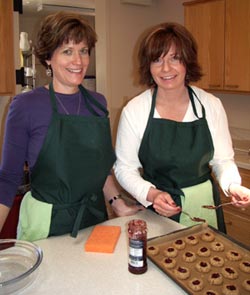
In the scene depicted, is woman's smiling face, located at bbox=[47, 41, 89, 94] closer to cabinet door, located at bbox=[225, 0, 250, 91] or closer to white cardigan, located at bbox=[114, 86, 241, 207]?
white cardigan, located at bbox=[114, 86, 241, 207]

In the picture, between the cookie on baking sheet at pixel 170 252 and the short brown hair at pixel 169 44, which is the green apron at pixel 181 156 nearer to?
A: the short brown hair at pixel 169 44

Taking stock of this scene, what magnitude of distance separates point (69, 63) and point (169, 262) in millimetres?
736

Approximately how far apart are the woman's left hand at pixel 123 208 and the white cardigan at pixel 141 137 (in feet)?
0.18

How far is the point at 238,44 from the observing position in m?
2.47

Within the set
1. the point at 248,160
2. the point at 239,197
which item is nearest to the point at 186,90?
the point at 239,197

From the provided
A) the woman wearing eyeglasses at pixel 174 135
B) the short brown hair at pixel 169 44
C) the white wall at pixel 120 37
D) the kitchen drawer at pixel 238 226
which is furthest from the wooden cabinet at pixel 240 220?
the white wall at pixel 120 37

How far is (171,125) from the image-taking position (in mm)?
1437

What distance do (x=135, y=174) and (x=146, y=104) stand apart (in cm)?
29

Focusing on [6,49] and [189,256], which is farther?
[6,49]

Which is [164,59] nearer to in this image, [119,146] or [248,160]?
[119,146]

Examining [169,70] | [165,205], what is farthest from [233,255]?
[169,70]

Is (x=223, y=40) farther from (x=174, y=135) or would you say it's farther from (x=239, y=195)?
(x=239, y=195)

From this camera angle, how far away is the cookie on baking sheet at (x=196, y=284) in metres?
0.90

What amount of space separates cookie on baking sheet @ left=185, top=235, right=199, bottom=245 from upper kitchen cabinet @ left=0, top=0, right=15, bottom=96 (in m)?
1.67
